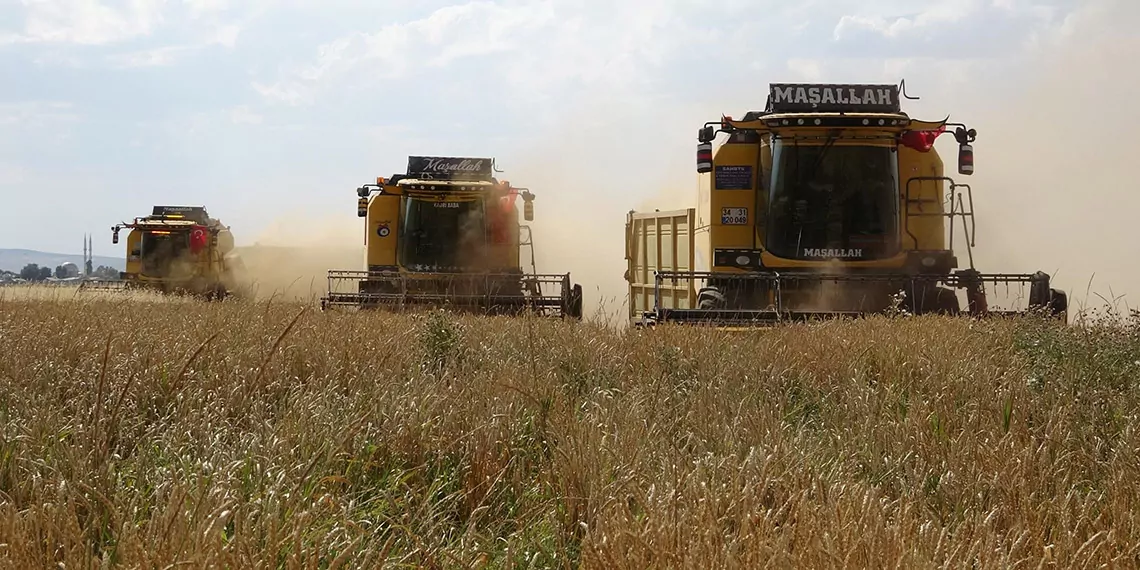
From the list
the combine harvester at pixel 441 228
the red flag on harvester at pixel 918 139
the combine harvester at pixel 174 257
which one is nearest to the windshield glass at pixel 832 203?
the red flag on harvester at pixel 918 139

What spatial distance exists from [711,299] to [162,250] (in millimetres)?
22651

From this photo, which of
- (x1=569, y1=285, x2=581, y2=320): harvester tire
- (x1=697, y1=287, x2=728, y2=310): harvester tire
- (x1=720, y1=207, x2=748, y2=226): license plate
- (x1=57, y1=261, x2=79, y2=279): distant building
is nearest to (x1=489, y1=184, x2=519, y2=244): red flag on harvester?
(x1=569, y1=285, x2=581, y2=320): harvester tire

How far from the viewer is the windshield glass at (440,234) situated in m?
18.7

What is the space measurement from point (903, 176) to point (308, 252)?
90.6 feet

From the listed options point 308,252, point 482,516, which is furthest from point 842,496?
point 308,252

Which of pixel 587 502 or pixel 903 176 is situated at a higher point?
pixel 903 176

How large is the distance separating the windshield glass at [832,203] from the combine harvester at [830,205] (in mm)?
11

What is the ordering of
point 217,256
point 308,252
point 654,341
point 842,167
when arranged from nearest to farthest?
point 654,341, point 842,167, point 217,256, point 308,252

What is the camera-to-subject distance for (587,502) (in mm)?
4008

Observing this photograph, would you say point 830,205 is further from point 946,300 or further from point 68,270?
point 68,270

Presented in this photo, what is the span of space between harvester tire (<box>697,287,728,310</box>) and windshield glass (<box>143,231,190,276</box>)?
72.8 feet

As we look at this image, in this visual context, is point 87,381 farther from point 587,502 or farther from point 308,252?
point 308,252

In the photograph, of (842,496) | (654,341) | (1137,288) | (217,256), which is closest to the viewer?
(842,496)

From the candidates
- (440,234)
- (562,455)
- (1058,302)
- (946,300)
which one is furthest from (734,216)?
(562,455)
